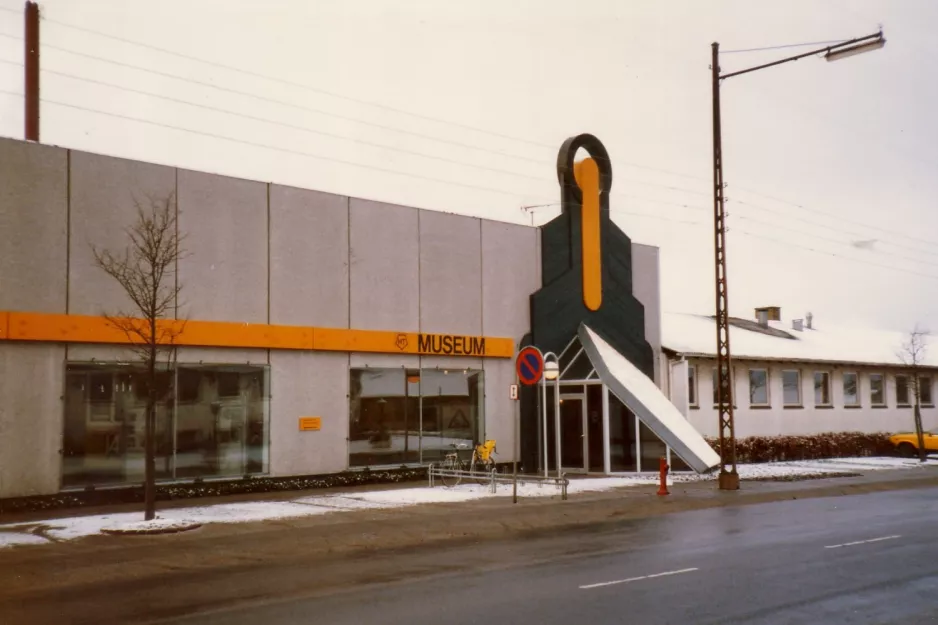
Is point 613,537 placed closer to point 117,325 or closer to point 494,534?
point 494,534

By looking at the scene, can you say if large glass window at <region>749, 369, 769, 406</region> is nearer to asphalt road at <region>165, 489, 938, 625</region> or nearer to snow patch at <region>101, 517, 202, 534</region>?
asphalt road at <region>165, 489, 938, 625</region>

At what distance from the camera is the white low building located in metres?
36.0

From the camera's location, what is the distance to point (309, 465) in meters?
23.5

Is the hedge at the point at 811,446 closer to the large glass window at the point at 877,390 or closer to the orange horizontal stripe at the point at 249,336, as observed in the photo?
the large glass window at the point at 877,390

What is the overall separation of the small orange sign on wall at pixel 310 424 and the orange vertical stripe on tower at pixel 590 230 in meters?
9.97

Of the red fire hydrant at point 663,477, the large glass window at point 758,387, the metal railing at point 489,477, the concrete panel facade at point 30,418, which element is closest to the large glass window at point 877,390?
the large glass window at point 758,387

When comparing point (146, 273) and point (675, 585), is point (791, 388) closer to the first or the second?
point (146, 273)

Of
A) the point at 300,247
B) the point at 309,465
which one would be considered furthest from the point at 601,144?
the point at 309,465

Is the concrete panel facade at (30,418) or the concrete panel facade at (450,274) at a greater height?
the concrete panel facade at (450,274)

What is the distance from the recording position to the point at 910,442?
130 feet

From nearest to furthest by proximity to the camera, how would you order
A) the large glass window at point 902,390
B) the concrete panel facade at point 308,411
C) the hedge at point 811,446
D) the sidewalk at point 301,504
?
the sidewalk at point 301,504
the concrete panel facade at point 308,411
the hedge at point 811,446
the large glass window at point 902,390

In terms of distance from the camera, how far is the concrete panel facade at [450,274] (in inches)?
1036

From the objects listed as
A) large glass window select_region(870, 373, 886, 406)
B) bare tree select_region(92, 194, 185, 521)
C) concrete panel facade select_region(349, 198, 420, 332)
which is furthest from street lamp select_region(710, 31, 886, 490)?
large glass window select_region(870, 373, 886, 406)

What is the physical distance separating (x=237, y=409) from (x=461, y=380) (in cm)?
683
